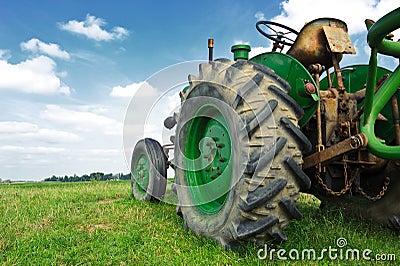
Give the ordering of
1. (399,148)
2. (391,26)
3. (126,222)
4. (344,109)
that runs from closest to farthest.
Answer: (391,26) < (399,148) < (344,109) < (126,222)

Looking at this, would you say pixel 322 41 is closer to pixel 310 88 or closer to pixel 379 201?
pixel 310 88

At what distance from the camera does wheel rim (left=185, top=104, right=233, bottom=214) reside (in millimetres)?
3520

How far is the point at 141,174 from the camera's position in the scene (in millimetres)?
6203

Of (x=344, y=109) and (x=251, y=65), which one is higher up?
(x=251, y=65)

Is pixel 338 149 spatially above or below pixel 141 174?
above

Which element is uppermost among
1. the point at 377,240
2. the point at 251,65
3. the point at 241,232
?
the point at 251,65

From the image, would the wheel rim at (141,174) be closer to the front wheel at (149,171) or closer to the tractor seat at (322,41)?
the front wheel at (149,171)

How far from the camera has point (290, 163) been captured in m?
2.85

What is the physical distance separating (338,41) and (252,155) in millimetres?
1578

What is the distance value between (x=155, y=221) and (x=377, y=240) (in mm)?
2334

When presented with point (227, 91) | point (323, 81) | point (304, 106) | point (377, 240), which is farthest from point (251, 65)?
point (377, 240)

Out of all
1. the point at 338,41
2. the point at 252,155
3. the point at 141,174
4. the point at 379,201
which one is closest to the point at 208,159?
the point at 252,155

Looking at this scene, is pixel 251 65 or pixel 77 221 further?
pixel 77 221

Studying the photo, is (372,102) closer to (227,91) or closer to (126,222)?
(227,91)
